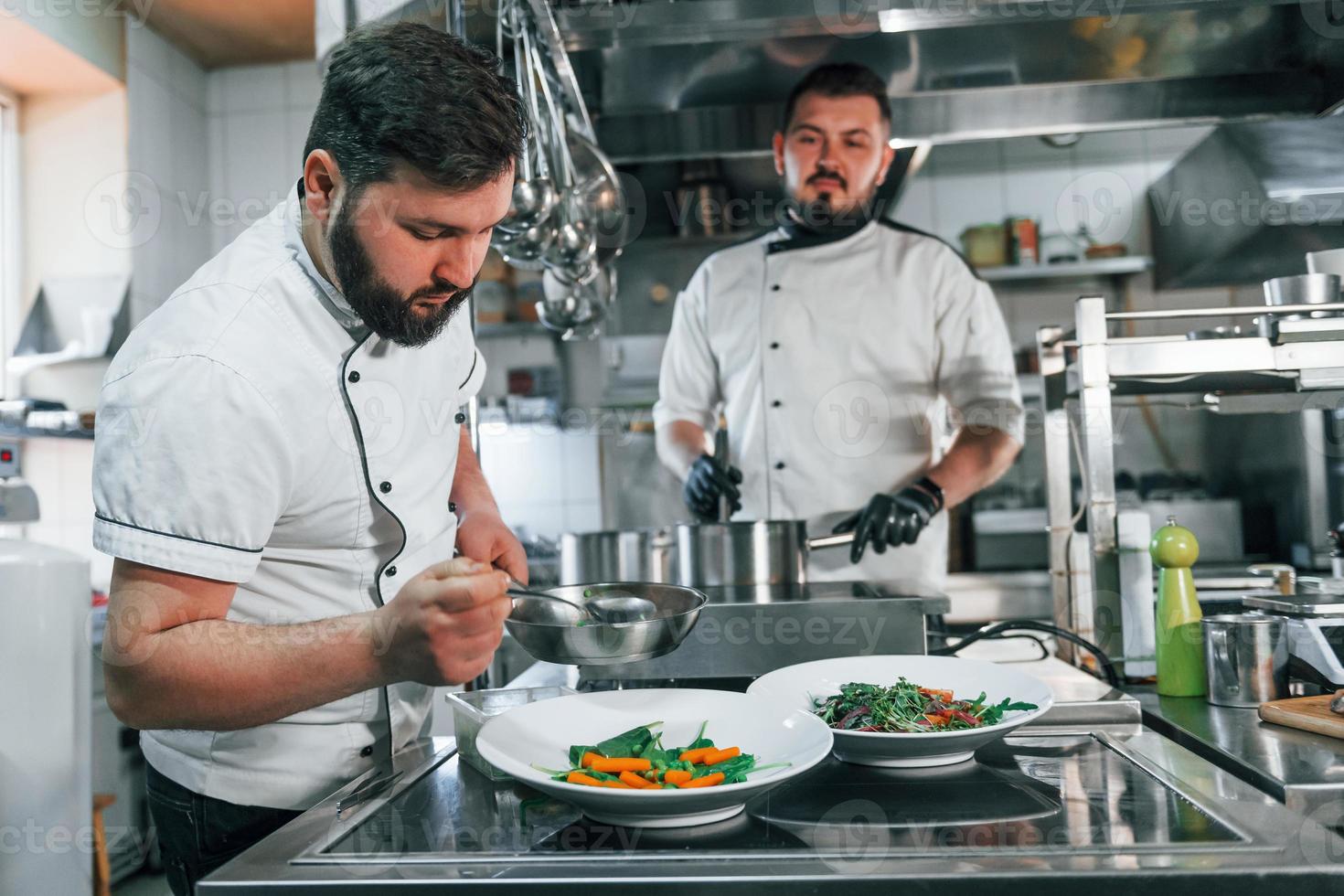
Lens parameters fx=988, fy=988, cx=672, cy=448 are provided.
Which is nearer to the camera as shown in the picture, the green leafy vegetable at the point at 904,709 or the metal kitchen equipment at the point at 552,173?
the green leafy vegetable at the point at 904,709

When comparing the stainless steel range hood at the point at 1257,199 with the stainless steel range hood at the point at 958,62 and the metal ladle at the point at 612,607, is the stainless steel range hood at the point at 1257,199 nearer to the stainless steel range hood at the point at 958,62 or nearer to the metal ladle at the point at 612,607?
the stainless steel range hood at the point at 958,62

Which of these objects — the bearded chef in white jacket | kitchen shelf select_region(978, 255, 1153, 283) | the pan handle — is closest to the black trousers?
the pan handle

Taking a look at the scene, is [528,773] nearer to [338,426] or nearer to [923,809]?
[923,809]

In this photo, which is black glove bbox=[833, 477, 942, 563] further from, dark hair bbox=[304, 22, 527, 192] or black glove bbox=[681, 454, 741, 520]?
dark hair bbox=[304, 22, 527, 192]

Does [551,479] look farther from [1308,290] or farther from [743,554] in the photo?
[1308,290]

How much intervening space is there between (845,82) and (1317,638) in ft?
4.01

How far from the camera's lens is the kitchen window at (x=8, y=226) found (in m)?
3.23

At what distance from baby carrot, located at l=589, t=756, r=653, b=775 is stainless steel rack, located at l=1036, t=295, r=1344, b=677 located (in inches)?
30.4

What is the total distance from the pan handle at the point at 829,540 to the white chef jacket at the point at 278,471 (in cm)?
53

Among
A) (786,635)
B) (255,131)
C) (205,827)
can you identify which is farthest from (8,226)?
(786,635)

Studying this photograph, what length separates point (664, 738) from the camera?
925mm

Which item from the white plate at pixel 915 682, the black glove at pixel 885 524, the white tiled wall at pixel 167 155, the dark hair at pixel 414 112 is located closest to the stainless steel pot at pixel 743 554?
the black glove at pixel 885 524

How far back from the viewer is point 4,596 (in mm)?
2061

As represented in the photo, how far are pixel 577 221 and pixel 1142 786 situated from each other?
129 centimetres
